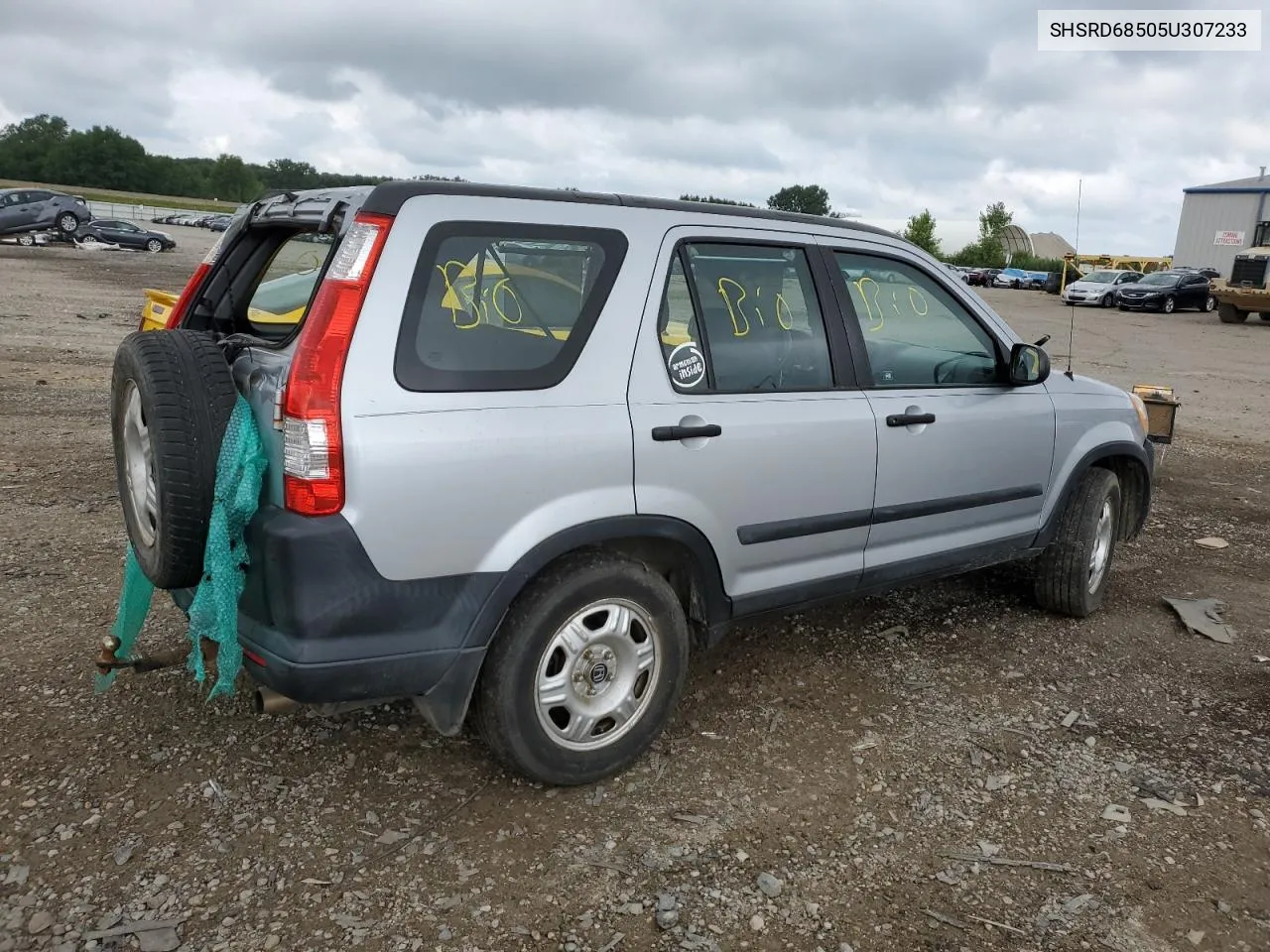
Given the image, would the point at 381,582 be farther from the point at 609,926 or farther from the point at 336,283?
the point at 609,926

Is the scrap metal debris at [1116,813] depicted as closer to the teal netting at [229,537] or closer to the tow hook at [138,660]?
the teal netting at [229,537]

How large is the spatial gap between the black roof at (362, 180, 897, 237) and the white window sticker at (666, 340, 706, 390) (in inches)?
18.6

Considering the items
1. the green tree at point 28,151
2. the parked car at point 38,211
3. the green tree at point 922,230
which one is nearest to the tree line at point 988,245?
the green tree at point 922,230

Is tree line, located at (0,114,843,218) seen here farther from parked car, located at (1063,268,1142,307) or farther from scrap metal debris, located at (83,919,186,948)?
scrap metal debris, located at (83,919,186,948)

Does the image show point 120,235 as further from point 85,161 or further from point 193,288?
point 85,161

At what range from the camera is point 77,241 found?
33.8 metres

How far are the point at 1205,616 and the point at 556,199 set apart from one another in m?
3.90

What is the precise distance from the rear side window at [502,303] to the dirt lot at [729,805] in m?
1.35

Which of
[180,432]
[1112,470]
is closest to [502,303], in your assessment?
[180,432]

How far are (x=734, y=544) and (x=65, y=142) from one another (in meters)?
128

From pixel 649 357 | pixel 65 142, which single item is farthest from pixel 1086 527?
pixel 65 142

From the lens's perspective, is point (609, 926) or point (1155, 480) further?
point (1155, 480)

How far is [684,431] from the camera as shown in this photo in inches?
121

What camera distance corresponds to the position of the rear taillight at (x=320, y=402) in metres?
2.52
